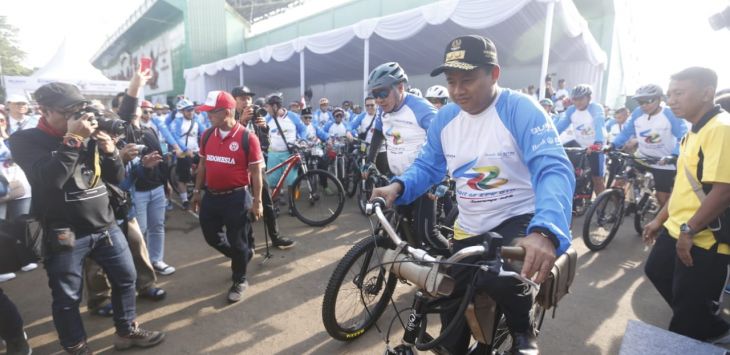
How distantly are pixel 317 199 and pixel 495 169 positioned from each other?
4.79 metres

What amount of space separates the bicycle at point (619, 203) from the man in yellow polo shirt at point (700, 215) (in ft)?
7.27

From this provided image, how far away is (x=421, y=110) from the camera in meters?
3.76

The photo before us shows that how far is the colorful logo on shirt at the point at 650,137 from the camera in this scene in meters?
4.73

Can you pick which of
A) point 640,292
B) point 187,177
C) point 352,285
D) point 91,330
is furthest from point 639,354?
point 187,177

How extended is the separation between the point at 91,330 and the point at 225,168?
1.73 metres

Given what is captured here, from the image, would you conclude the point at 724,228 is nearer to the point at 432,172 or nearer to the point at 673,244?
the point at 673,244

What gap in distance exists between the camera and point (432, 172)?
2137mm

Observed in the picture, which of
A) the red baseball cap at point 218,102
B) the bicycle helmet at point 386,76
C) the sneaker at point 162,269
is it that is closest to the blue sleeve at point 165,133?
the sneaker at point 162,269

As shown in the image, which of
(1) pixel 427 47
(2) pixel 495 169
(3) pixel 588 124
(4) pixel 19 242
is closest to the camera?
(2) pixel 495 169

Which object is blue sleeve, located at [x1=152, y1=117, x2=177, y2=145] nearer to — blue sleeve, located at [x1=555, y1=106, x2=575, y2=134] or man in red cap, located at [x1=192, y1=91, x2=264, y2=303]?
man in red cap, located at [x1=192, y1=91, x2=264, y2=303]

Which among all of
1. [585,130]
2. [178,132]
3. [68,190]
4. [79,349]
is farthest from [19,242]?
[585,130]

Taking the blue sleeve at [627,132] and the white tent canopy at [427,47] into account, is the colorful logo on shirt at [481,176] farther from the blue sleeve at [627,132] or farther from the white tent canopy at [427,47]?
the white tent canopy at [427,47]

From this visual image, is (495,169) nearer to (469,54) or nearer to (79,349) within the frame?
(469,54)

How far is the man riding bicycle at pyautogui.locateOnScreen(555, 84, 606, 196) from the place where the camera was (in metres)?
5.85
